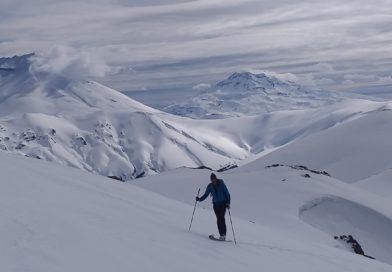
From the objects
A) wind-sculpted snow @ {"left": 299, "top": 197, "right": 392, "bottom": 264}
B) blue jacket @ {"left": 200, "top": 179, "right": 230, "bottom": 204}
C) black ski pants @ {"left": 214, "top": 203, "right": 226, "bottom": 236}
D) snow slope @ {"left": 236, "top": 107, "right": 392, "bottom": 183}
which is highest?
blue jacket @ {"left": 200, "top": 179, "right": 230, "bottom": 204}

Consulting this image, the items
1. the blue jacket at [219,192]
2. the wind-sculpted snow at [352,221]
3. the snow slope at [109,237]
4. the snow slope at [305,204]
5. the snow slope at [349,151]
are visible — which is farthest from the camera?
the snow slope at [349,151]

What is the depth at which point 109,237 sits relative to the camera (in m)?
17.4

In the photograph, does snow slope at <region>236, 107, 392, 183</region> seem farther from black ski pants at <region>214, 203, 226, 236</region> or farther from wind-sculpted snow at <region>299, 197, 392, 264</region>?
black ski pants at <region>214, 203, 226, 236</region>

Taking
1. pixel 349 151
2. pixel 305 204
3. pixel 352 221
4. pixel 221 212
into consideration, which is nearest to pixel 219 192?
pixel 221 212

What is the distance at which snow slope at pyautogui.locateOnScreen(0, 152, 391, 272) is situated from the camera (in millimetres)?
14836

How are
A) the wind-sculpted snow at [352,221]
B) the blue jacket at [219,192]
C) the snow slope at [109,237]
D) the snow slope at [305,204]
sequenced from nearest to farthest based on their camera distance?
the snow slope at [109,237] < the blue jacket at [219,192] < the snow slope at [305,204] < the wind-sculpted snow at [352,221]

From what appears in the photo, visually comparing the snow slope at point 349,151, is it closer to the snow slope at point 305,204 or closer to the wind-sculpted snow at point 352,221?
the snow slope at point 305,204

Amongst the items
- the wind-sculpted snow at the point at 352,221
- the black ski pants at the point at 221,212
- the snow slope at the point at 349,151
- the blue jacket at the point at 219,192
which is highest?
the blue jacket at the point at 219,192

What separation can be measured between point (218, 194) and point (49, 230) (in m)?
6.80

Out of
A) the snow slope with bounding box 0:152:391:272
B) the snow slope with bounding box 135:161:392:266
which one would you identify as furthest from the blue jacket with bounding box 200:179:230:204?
the snow slope with bounding box 135:161:392:266

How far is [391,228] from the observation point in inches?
2016

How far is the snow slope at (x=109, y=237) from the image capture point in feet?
48.7

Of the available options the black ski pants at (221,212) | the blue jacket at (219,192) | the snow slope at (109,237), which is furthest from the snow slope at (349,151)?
the blue jacket at (219,192)

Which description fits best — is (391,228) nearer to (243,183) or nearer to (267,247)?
(243,183)
